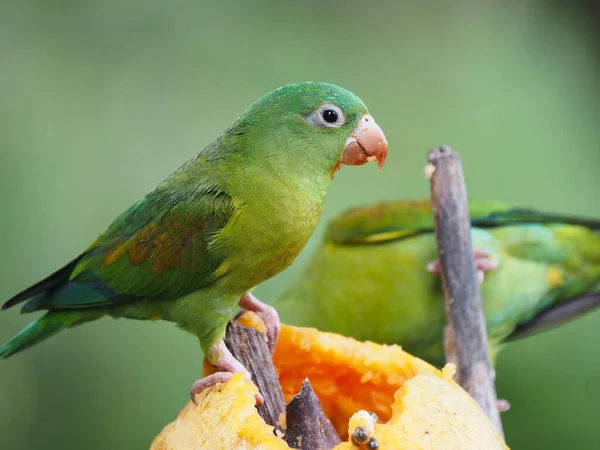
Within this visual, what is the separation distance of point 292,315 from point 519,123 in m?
1.66

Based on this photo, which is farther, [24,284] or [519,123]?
[519,123]

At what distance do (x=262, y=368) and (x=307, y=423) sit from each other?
12 cm

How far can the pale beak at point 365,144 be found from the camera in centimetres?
107

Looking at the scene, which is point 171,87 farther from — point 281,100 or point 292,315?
point 281,100

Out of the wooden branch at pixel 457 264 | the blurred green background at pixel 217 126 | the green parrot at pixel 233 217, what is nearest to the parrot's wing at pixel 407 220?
the wooden branch at pixel 457 264

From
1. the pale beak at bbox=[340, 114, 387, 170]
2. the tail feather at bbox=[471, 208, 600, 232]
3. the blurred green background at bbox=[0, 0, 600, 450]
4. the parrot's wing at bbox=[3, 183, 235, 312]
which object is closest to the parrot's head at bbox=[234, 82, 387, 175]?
the pale beak at bbox=[340, 114, 387, 170]

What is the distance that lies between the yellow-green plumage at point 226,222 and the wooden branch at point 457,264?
47 centimetres

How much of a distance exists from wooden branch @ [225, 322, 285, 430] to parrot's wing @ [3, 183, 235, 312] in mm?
114

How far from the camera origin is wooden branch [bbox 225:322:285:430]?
104cm

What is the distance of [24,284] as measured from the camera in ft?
7.52

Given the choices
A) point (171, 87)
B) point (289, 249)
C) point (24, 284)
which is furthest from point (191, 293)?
point (171, 87)

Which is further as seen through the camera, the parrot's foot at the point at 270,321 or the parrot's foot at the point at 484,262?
the parrot's foot at the point at 484,262

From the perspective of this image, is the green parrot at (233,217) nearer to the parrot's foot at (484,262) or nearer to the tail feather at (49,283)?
the tail feather at (49,283)

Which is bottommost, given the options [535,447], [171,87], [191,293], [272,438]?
[535,447]
